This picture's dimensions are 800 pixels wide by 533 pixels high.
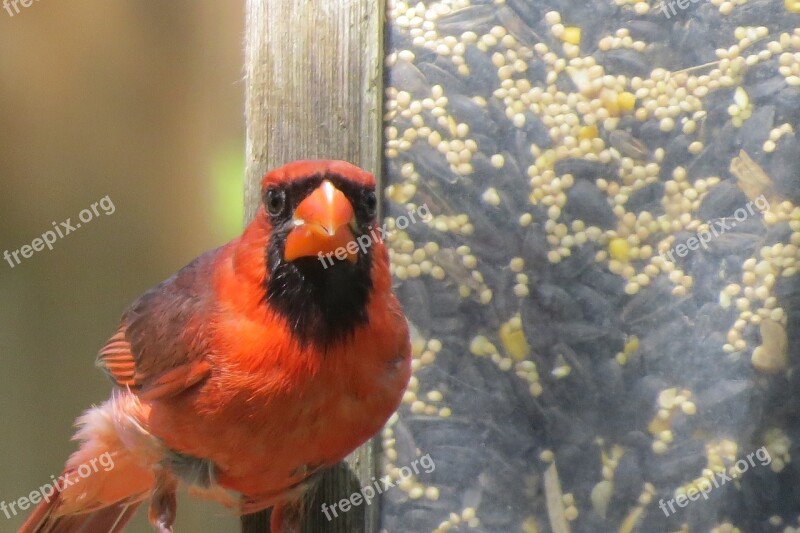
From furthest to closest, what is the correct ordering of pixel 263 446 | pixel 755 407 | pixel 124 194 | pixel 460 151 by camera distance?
pixel 124 194 < pixel 460 151 < pixel 755 407 < pixel 263 446

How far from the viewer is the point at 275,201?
1.38m

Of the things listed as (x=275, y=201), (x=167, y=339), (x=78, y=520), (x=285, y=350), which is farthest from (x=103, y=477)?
(x=275, y=201)

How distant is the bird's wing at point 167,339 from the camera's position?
144cm

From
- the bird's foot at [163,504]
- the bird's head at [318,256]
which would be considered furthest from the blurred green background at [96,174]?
the bird's head at [318,256]

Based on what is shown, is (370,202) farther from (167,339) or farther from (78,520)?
(78,520)

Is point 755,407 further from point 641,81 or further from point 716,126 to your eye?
point 641,81

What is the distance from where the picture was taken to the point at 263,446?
4.53 ft

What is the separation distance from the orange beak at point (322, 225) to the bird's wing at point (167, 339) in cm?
29

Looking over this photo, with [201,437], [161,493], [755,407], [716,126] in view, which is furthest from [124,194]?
[755,407]

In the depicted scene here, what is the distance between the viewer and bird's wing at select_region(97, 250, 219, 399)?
56.9 inches

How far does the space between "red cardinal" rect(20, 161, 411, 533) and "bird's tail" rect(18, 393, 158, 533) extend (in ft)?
0.26

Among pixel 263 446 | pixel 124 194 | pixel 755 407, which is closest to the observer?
pixel 263 446

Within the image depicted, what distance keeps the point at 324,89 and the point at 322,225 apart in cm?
54

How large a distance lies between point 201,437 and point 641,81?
1.17m
